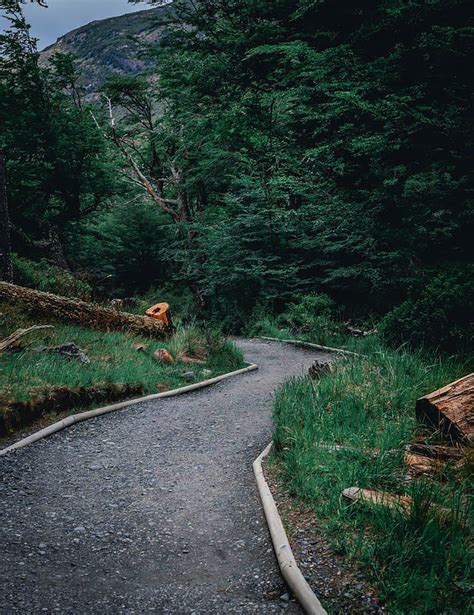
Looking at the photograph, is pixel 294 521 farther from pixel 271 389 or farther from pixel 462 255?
pixel 462 255

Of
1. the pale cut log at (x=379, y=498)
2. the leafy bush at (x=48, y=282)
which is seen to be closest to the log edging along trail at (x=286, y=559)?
the pale cut log at (x=379, y=498)

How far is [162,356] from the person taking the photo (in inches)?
344

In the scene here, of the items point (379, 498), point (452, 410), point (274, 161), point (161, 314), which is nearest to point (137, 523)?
point (379, 498)

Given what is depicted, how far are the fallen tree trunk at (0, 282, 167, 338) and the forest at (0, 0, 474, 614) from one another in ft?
0.51

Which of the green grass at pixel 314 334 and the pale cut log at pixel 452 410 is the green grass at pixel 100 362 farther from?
the pale cut log at pixel 452 410

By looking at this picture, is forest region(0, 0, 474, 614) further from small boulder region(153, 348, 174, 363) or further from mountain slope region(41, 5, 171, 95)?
mountain slope region(41, 5, 171, 95)

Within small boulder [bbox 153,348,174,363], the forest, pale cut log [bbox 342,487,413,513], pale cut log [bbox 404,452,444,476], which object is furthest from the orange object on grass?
pale cut log [bbox 342,487,413,513]

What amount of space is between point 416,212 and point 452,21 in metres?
3.39

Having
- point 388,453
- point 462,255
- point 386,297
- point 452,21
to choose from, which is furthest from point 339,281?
point 388,453

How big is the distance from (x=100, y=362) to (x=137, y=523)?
4268 millimetres

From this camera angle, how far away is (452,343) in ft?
21.9

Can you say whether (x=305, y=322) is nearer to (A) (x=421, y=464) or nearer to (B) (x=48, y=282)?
(B) (x=48, y=282)

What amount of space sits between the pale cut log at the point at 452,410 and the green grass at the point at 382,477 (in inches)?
7.9

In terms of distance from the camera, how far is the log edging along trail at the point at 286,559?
2.40 meters
